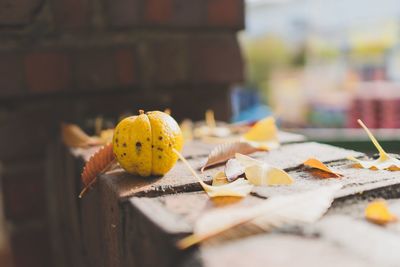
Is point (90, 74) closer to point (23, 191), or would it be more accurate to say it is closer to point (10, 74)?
point (10, 74)

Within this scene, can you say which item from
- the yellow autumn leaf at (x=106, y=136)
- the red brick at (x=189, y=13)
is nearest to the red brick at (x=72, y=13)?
the red brick at (x=189, y=13)

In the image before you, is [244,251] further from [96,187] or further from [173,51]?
[173,51]

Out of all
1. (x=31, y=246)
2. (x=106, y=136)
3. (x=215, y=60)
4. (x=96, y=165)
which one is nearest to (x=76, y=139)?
(x=106, y=136)

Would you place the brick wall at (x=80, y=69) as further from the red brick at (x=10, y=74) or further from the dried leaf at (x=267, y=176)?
the dried leaf at (x=267, y=176)

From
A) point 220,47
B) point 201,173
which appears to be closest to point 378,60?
point 220,47

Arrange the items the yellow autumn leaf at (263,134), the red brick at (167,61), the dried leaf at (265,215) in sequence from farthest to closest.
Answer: the red brick at (167,61) < the yellow autumn leaf at (263,134) < the dried leaf at (265,215)

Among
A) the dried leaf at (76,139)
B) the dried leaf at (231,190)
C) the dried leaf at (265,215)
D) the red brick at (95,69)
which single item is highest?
the red brick at (95,69)
